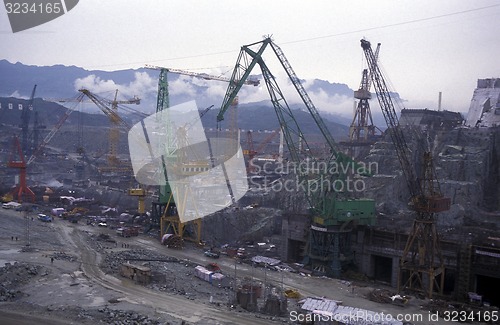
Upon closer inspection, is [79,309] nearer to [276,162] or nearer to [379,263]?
[379,263]

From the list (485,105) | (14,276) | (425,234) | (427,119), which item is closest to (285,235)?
(425,234)

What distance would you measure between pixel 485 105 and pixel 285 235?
24456mm

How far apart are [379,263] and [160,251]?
12.9m

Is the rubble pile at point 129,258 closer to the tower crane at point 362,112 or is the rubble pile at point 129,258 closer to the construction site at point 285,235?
the construction site at point 285,235

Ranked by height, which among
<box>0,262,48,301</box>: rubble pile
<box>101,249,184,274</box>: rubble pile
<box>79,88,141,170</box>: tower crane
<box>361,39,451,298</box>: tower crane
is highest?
<box>79,88,141,170</box>: tower crane

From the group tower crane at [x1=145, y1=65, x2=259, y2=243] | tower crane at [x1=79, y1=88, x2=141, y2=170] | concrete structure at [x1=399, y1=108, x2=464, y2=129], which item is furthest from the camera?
tower crane at [x1=79, y1=88, x2=141, y2=170]

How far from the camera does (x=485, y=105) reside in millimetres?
42062

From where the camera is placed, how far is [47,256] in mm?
23359

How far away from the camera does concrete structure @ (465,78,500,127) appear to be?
39.8 meters

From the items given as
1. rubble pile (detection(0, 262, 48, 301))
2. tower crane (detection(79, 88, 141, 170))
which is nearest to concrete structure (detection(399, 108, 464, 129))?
tower crane (detection(79, 88, 141, 170))

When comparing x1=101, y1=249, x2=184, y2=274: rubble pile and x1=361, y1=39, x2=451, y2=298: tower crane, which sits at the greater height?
x1=361, y1=39, x2=451, y2=298: tower crane

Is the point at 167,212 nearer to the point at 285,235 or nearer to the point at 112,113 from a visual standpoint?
the point at 285,235

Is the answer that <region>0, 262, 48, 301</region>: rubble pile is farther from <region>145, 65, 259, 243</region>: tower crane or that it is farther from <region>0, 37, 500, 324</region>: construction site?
<region>145, 65, 259, 243</region>: tower crane

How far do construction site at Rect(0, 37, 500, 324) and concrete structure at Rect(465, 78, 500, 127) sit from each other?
0.15 metres
